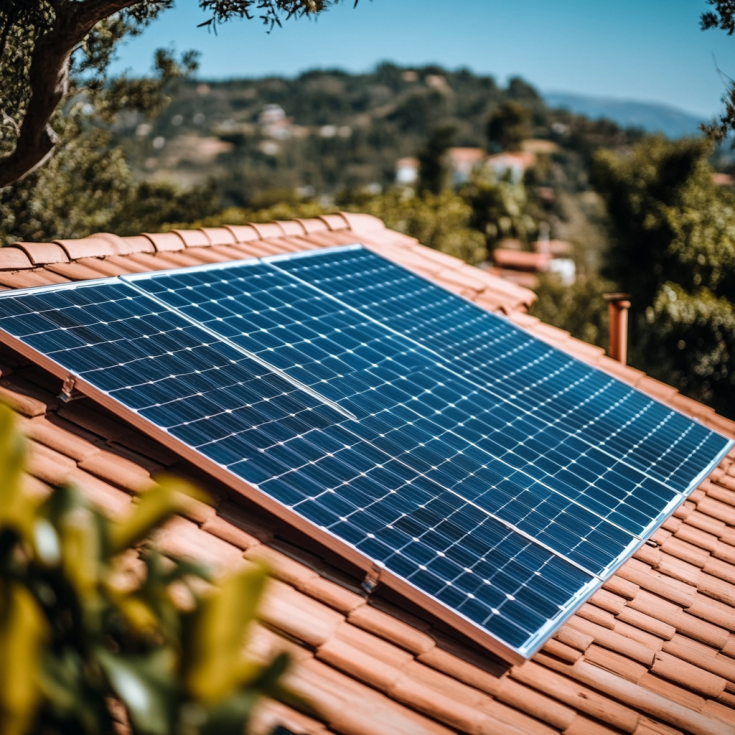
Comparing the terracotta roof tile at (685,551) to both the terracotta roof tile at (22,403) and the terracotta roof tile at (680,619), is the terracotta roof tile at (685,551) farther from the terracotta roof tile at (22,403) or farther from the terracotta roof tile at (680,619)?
the terracotta roof tile at (22,403)

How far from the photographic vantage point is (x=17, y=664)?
2059 millimetres

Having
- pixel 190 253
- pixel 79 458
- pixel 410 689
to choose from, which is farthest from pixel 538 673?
pixel 190 253

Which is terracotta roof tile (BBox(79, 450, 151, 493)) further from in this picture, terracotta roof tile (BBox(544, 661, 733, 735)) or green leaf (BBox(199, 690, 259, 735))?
green leaf (BBox(199, 690, 259, 735))

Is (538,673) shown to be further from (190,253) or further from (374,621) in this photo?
(190,253)

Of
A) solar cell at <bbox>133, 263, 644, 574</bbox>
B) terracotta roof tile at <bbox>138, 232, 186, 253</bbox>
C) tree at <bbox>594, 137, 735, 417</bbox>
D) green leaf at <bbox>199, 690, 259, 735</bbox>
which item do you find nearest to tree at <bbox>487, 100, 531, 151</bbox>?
tree at <bbox>594, 137, 735, 417</bbox>

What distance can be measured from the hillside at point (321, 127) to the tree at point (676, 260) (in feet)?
196

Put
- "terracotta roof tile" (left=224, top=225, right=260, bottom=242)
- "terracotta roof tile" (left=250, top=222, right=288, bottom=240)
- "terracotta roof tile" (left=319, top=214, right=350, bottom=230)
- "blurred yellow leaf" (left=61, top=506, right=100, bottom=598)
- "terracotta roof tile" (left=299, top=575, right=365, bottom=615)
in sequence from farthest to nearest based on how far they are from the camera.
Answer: "terracotta roof tile" (left=319, top=214, right=350, bottom=230)
"terracotta roof tile" (left=250, top=222, right=288, bottom=240)
"terracotta roof tile" (left=224, top=225, right=260, bottom=242)
"terracotta roof tile" (left=299, top=575, right=365, bottom=615)
"blurred yellow leaf" (left=61, top=506, right=100, bottom=598)

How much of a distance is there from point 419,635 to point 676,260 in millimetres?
31135

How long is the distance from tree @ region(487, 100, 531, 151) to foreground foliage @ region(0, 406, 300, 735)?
131151mm

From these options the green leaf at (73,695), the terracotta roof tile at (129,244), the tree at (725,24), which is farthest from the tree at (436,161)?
the green leaf at (73,695)

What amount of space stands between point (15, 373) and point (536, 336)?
21.2 ft

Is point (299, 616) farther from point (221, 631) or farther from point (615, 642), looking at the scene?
point (221, 631)

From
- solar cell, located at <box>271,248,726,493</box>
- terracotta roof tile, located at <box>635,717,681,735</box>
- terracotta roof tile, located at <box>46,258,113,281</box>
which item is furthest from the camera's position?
solar cell, located at <box>271,248,726,493</box>

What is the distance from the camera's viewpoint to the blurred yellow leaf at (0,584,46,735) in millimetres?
2061
